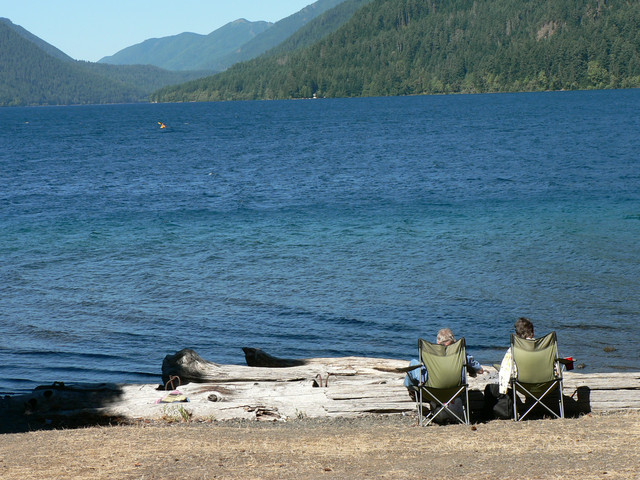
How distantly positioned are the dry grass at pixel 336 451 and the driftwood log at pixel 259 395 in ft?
1.62

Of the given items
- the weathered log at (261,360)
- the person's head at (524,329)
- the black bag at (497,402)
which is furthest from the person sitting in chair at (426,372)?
the weathered log at (261,360)

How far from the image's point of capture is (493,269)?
2352 centimetres

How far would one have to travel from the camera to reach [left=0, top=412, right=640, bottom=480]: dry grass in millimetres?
7973

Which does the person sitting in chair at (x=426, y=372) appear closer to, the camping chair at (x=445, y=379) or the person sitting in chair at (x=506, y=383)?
the camping chair at (x=445, y=379)

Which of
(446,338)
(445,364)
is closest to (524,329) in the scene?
(446,338)

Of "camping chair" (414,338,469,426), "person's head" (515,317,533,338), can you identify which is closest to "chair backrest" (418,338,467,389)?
"camping chair" (414,338,469,426)

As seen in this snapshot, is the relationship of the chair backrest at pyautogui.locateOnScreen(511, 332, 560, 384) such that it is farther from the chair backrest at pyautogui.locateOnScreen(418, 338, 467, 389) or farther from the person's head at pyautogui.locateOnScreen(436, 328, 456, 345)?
the person's head at pyautogui.locateOnScreen(436, 328, 456, 345)

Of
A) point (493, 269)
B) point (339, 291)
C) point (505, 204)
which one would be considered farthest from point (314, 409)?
point (505, 204)

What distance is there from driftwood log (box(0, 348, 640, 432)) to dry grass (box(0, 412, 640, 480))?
0.49m

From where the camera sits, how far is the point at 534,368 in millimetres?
10148

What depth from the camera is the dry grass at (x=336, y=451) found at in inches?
314

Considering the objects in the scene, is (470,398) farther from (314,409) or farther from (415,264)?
(415,264)

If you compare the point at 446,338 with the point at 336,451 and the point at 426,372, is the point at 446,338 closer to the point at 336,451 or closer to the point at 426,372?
the point at 426,372

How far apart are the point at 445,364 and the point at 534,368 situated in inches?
46.0
